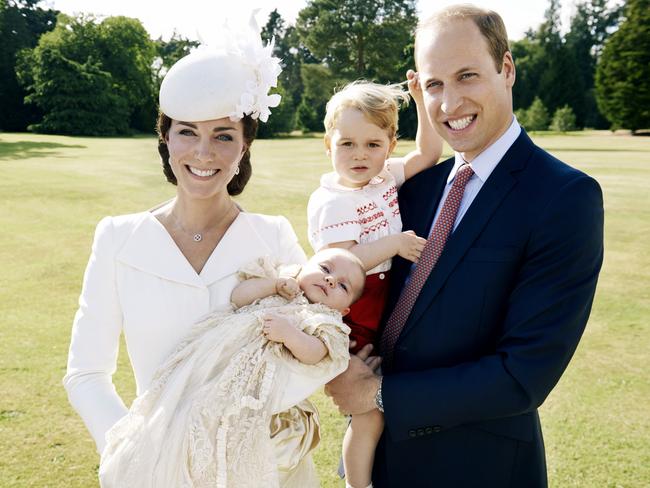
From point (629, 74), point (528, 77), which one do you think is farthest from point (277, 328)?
point (528, 77)

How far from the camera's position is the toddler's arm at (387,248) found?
2.78 meters

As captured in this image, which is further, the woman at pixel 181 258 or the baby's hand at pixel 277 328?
the woman at pixel 181 258

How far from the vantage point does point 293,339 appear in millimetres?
2469

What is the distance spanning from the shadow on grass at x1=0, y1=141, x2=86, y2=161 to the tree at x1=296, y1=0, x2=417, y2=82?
28.2 metres

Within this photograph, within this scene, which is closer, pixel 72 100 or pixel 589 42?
pixel 72 100

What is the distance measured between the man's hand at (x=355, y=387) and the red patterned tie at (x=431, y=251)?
15cm

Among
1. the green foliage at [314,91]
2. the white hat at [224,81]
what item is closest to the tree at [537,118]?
the green foliage at [314,91]

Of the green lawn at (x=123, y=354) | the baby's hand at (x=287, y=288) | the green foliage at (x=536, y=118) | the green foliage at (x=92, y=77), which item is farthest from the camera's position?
the green foliage at (x=92, y=77)

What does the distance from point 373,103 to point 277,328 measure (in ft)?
4.74

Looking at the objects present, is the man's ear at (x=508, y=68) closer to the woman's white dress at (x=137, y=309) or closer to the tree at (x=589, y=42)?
the woman's white dress at (x=137, y=309)

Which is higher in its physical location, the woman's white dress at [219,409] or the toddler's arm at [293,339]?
the toddler's arm at [293,339]

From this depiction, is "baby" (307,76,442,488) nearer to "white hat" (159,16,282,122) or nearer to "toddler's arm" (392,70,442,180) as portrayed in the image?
"toddler's arm" (392,70,442,180)

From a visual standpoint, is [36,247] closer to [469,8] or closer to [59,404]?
[59,404]

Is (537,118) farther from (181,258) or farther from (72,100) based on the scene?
(181,258)
